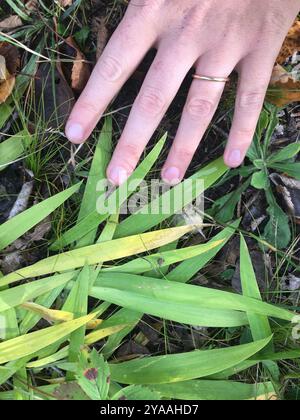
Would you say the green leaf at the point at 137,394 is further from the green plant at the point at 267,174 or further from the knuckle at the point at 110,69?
the knuckle at the point at 110,69

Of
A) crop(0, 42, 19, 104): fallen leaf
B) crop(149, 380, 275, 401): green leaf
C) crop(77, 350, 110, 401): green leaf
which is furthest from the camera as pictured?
crop(0, 42, 19, 104): fallen leaf

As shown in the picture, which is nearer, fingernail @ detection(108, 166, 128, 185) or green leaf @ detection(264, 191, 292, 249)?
fingernail @ detection(108, 166, 128, 185)

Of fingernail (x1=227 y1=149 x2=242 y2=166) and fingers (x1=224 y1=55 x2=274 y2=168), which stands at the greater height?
fingers (x1=224 y1=55 x2=274 y2=168)

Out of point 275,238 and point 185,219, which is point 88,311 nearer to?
point 185,219

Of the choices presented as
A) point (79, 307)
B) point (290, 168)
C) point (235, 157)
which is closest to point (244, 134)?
point (235, 157)

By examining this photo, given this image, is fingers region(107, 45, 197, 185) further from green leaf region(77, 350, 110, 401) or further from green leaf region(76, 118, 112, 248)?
green leaf region(77, 350, 110, 401)

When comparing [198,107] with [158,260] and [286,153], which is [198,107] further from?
[158,260]

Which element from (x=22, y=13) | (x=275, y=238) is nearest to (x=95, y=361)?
(x=275, y=238)

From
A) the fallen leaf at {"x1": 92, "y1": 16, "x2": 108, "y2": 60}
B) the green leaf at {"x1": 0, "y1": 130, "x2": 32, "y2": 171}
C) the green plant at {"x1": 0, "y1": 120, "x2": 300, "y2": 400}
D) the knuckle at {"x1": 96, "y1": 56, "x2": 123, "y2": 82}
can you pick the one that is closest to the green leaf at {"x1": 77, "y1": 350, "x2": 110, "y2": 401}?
the green plant at {"x1": 0, "y1": 120, "x2": 300, "y2": 400}
